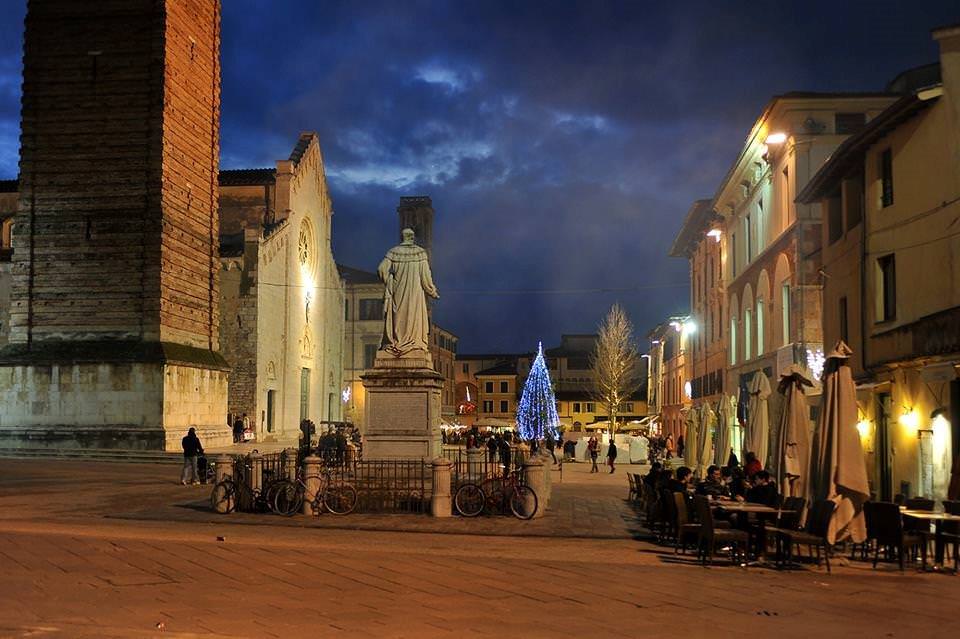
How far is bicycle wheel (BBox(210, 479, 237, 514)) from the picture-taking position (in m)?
18.0

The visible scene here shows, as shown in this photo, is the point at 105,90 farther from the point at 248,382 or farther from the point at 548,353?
the point at 548,353

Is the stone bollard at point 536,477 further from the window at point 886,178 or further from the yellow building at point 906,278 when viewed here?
the window at point 886,178

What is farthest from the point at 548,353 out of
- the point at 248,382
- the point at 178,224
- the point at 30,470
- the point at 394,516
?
the point at 394,516

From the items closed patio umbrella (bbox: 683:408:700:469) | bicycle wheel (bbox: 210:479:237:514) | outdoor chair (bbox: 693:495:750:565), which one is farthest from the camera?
closed patio umbrella (bbox: 683:408:700:469)

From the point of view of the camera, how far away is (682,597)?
1023cm

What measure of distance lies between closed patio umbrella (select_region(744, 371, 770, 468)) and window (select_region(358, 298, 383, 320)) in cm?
5649

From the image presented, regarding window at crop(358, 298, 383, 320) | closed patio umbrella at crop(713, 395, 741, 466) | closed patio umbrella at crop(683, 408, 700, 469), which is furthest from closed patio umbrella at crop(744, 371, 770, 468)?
window at crop(358, 298, 383, 320)

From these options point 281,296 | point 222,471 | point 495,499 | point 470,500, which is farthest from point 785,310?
point 281,296

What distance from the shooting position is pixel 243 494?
1838 centimetres

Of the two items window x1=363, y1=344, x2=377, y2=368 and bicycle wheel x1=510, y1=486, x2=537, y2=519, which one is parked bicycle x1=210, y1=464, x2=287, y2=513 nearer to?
bicycle wheel x1=510, y1=486, x2=537, y2=519

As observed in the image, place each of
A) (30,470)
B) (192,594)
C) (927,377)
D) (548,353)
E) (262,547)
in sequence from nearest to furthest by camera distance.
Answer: (192,594)
(262,547)
(927,377)
(30,470)
(548,353)

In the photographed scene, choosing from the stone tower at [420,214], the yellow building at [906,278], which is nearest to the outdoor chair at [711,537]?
the yellow building at [906,278]

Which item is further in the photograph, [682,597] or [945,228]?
[945,228]

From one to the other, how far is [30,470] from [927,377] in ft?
79.9
